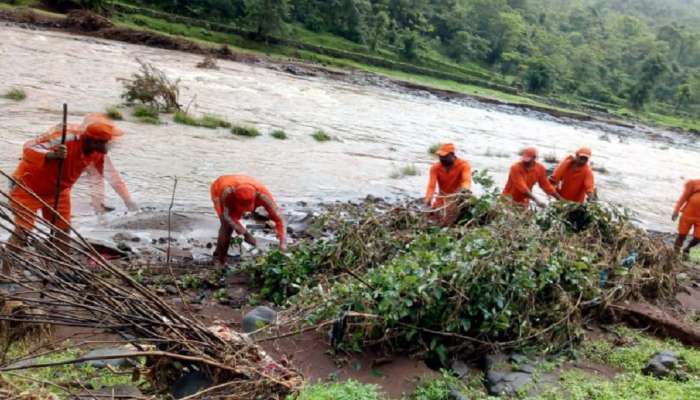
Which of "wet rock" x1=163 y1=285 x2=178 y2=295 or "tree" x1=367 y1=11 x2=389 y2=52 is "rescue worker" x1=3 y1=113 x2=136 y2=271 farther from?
"tree" x1=367 y1=11 x2=389 y2=52

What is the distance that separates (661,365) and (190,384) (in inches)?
152

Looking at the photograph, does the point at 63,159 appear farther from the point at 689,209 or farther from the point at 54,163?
the point at 689,209

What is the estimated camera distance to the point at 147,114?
15617 mm

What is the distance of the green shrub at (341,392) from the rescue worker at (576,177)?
5.34 m

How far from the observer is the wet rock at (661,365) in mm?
4883

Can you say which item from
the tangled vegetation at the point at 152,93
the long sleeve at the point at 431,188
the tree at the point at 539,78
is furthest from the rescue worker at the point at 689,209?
the tree at the point at 539,78

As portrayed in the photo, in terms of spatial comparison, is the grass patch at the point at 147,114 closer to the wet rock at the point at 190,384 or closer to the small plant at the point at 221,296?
the small plant at the point at 221,296

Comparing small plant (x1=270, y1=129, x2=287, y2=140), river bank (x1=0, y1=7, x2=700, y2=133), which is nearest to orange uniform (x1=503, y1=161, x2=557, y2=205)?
small plant (x1=270, y1=129, x2=287, y2=140)

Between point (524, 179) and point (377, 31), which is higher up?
point (377, 31)

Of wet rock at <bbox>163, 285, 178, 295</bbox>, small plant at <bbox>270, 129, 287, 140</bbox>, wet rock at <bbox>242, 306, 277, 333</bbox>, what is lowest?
small plant at <bbox>270, 129, 287, 140</bbox>

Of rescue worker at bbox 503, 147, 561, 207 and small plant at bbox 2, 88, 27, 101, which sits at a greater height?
rescue worker at bbox 503, 147, 561, 207

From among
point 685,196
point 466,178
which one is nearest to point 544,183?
point 466,178

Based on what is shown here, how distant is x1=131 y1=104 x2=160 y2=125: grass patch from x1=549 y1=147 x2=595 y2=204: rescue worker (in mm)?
10324

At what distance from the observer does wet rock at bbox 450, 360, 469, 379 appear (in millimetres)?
4801
